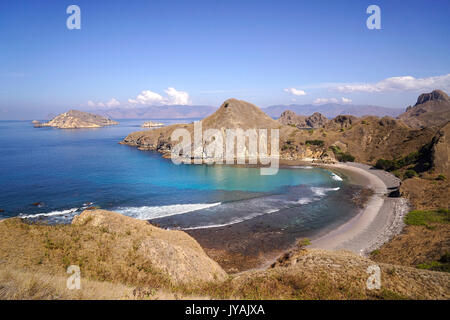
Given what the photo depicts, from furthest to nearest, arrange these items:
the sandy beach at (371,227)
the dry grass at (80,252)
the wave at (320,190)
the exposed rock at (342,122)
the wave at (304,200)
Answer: the exposed rock at (342,122)
the wave at (320,190)
the wave at (304,200)
the sandy beach at (371,227)
the dry grass at (80,252)

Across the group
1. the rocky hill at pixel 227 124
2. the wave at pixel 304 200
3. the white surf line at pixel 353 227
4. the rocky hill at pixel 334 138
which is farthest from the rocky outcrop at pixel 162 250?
the rocky hill at pixel 227 124

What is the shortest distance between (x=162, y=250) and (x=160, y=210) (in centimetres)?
2160

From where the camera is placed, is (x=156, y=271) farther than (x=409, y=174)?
No

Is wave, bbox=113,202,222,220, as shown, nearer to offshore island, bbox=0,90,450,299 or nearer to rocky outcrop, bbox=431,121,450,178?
offshore island, bbox=0,90,450,299

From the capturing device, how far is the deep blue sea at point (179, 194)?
96.3ft

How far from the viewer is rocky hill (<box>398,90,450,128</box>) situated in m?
137

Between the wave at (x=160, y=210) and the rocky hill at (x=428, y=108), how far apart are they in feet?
487

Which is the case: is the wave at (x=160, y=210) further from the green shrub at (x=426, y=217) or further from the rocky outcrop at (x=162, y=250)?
the green shrub at (x=426, y=217)

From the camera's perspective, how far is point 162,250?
11.3 metres

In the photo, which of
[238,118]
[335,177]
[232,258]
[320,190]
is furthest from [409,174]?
[238,118]

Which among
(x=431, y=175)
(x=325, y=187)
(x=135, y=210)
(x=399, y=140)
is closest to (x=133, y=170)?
(x=135, y=210)

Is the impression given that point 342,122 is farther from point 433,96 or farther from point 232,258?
point 433,96

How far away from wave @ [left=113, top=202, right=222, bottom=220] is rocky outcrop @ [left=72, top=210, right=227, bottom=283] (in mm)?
16303
